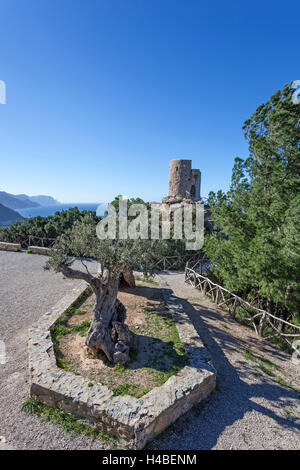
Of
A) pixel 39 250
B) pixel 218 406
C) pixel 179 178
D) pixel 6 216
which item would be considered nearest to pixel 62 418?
pixel 218 406

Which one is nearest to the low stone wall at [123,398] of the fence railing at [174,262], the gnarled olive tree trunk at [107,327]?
the gnarled olive tree trunk at [107,327]

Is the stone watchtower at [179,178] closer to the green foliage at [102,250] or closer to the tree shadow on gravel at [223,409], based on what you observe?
the green foliage at [102,250]

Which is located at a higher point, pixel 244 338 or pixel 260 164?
pixel 260 164

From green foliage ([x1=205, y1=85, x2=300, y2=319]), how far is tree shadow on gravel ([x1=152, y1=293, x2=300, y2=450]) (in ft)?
9.31

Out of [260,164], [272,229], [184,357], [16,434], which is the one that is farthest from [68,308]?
[260,164]

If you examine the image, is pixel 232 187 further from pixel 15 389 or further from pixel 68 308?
pixel 15 389

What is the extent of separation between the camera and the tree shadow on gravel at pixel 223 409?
4180 mm

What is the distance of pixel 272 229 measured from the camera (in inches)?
300

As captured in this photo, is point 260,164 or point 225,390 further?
point 260,164

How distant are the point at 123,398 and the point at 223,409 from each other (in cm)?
242

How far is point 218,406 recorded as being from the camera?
4.96m

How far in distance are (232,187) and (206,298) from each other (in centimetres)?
601

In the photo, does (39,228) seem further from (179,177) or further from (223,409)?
(223,409)

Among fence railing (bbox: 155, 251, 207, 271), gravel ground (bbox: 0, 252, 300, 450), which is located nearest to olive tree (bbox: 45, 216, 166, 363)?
gravel ground (bbox: 0, 252, 300, 450)
